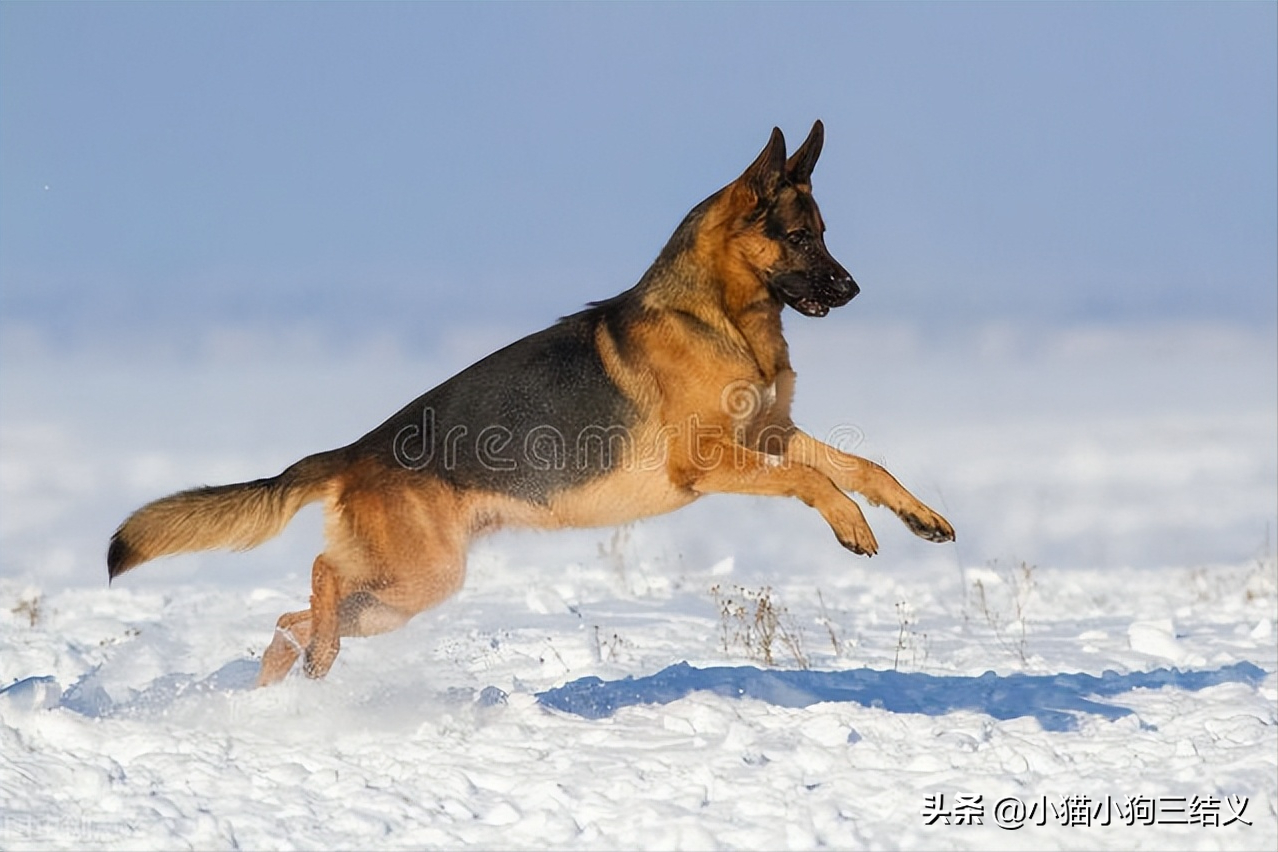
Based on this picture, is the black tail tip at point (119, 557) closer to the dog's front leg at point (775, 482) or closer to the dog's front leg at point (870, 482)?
the dog's front leg at point (775, 482)

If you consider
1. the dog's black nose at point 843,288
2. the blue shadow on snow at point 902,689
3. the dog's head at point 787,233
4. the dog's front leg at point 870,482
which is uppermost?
the dog's head at point 787,233

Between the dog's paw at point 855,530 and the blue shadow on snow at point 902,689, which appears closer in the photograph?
the dog's paw at point 855,530

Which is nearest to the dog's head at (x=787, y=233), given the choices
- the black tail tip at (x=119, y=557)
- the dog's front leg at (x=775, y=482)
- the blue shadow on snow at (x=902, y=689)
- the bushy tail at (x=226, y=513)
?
the dog's front leg at (x=775, y=482)

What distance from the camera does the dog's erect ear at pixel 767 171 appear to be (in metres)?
6.91

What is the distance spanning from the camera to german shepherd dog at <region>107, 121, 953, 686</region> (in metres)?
6.71

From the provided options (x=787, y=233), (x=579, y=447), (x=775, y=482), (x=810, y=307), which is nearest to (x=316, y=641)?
(x=579, y=447)

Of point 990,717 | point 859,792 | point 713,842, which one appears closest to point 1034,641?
point 990,717

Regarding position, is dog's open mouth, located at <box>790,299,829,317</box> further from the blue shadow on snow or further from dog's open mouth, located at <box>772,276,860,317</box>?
the blue shadow on snow

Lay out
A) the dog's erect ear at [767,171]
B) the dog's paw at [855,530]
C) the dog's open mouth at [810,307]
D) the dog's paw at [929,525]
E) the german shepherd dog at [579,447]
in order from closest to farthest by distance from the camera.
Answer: the dog's paw at [855,530] → the dog's paw at [929,525] → the german shepherd dog at [579,447] → the dog's erect ear at [767,171] → the dog's open mouth at [810,307]

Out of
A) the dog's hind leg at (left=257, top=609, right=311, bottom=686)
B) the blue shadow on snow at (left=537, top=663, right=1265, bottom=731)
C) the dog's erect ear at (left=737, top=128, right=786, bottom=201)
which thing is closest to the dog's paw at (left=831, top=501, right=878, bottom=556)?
the blue shadow on snow at (left=537, top=663, right=1265, bottom=731)

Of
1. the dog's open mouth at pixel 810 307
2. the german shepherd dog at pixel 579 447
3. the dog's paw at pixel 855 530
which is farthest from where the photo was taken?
the dog's open mouth at pixel 810 307

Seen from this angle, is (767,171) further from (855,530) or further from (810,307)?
(855,530)

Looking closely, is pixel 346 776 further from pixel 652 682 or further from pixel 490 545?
pixel 652 682

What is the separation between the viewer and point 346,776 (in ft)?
18.5
